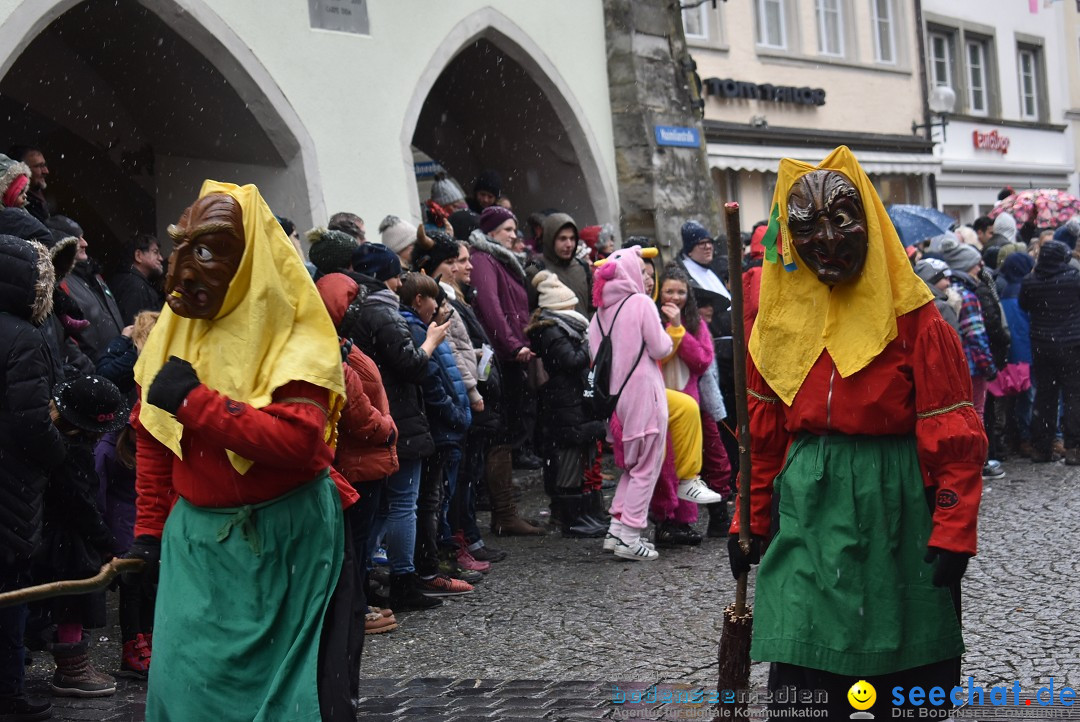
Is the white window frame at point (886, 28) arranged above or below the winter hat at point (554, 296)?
above

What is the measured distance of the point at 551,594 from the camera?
7.62 metres

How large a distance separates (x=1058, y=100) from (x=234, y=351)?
98.9 ft

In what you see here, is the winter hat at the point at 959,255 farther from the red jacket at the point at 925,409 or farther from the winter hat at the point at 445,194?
the red jacket at the point at 925,409

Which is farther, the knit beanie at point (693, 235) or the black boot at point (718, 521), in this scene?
the knit beanie at point (693, 235)

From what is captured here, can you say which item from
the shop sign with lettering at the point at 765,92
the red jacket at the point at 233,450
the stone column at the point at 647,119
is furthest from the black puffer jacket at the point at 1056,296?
the red jacket at the point at 233,450

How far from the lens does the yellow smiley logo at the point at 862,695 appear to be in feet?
13.2

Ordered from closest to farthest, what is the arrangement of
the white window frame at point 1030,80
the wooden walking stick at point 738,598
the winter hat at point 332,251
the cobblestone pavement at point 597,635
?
1. the wooden walking stick at point 738,598
2. the cobblestone pavement at point 597,635
3. the winter hat at point 332,251
4. the white window frame at point 1030,80

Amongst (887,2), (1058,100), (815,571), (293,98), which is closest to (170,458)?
(815,571)

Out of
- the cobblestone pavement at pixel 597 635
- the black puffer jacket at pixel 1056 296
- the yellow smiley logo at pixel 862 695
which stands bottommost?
the cobblestone pavement at pixel 597 635

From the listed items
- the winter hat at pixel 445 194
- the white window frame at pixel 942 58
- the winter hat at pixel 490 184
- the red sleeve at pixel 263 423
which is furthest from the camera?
the white window frame at pixel 942 58

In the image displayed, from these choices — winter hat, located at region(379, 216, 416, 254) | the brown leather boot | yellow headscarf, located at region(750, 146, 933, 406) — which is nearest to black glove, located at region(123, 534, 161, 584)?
yellow headscarf, located at region(750, 146, 933, 406)

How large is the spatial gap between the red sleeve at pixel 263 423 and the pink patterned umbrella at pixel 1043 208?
14800mm

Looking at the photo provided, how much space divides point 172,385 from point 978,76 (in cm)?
2703

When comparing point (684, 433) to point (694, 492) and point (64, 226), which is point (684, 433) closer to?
point (694, 492)
